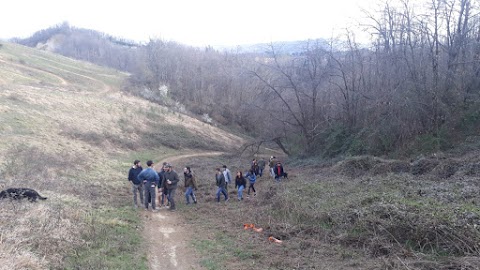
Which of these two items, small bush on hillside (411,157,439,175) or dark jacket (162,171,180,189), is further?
small bush on hillside (411,157,439,175)

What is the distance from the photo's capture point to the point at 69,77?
63500mm

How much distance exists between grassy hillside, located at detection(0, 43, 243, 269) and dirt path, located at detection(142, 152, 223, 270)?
40cm

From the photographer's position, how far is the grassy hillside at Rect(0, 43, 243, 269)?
8211mm

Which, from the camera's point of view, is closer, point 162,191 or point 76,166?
point 162,191

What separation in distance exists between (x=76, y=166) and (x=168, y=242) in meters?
11.7

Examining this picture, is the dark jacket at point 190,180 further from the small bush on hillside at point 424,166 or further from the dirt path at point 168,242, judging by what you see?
the small bush on hillside at point 424,166

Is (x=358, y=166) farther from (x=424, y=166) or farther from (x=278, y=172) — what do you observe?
(x=278, y=172)

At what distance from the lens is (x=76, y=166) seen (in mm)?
20297

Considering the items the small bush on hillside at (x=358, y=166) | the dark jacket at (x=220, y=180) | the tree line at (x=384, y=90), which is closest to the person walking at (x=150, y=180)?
the dark jacket at (x=220, y=180)

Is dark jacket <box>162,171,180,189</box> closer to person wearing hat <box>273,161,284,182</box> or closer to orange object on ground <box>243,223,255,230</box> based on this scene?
orange object on ground <box>243,223,255,230</box>

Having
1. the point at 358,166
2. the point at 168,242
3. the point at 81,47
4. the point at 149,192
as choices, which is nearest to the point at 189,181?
the point at 149,192

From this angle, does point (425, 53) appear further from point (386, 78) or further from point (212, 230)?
point (212, 230)

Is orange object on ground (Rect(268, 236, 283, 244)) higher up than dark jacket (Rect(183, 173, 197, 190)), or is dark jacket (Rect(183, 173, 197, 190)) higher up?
dark jacket (Rect(183, 173, 197, 190))

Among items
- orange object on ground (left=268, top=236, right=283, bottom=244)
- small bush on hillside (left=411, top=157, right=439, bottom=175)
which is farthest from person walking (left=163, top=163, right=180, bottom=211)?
small bush on hillside (left=411, top=157, right=439, bottom=175)
